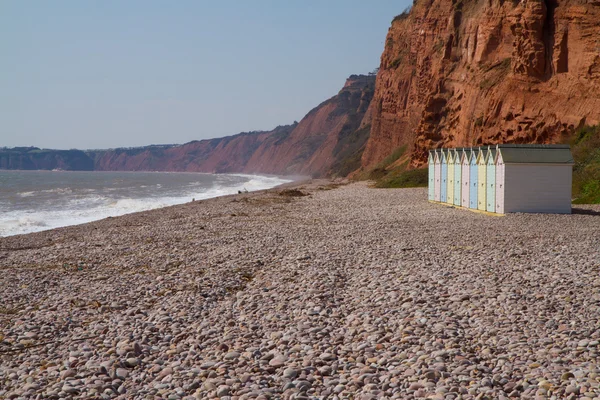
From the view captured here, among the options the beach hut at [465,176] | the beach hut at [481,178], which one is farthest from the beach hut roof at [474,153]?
the beach hut at [465,176]

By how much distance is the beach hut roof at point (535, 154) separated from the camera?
81.8ft

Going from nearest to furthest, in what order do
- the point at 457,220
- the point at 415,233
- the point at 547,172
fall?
1. the point at 415,233
2. the point at 457,220
3. the point at 547,172

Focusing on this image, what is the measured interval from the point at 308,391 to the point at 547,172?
848 inches

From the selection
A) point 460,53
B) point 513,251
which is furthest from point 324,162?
point 513,251

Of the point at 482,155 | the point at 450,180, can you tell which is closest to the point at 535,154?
the point at 482,155

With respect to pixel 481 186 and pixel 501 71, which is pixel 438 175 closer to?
pixel 481 186

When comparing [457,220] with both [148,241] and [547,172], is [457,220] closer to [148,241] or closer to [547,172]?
[547,172]

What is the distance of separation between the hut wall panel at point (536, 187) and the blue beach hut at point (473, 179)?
3.36 metres

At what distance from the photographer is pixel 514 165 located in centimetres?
2494

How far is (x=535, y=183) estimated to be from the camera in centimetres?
2517

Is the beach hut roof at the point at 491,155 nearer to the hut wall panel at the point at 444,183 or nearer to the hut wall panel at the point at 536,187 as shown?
the hut wall panel at the point at 536,187

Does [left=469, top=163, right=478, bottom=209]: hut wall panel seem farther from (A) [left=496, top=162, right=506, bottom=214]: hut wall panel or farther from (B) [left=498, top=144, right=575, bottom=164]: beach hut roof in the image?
(B) [left=498, top=144, right=575, bottom=164]: beach hut roof

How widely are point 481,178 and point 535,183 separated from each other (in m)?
3.08

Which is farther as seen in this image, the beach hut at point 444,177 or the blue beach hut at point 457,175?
the beach hut at point 444,177
